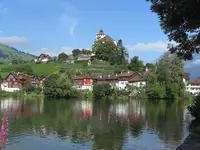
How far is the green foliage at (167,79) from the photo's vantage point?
95606 millimetres

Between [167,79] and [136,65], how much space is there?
1674 inches

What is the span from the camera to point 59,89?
328ft

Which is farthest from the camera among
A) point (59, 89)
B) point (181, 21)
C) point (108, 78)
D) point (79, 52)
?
point (79, 52)

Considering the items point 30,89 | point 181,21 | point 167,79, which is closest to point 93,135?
point 181,21

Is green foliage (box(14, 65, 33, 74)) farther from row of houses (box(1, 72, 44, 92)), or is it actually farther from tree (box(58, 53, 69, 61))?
tree (box(58, 53, 69, 61))

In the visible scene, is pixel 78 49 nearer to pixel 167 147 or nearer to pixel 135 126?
pixel 135 126

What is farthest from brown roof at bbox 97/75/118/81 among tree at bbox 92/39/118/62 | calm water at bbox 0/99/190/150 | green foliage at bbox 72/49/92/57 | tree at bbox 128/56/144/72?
calm water at bbox 0/99/190/150

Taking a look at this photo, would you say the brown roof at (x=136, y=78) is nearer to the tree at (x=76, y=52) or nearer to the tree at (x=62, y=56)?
the tree at (x=62, y=56)

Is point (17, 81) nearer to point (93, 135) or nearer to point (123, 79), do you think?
point (123, 79)

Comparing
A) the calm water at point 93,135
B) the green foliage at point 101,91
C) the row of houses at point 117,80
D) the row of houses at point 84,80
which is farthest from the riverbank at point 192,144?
the row of houses at point 84,80

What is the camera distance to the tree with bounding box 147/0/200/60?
36.4 feet

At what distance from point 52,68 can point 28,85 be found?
23.6m

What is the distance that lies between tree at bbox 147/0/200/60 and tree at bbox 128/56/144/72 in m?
125

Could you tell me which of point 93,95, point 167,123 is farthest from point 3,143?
point 93,95
